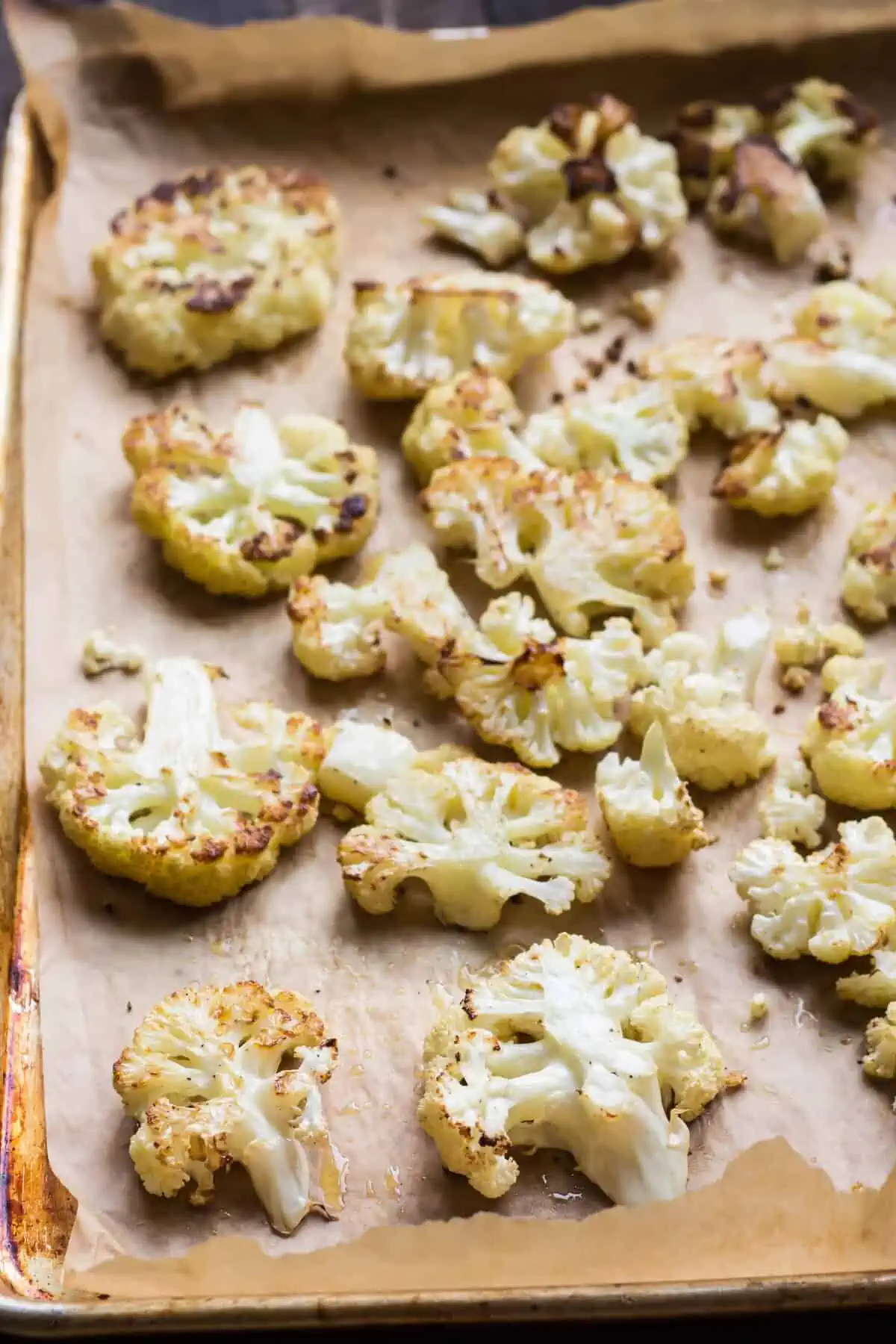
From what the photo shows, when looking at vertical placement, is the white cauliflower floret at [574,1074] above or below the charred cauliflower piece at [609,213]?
below

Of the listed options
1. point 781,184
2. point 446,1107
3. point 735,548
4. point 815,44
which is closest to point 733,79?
point 815,44

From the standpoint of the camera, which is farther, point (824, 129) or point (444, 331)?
point (824, 129)

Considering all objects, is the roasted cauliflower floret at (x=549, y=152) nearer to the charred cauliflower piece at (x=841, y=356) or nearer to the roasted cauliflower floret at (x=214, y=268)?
the roasted cauliflower floret at (x=214, y=268)

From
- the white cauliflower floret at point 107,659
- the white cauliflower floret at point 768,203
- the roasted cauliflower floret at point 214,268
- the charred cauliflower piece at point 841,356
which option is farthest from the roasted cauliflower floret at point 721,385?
the white cauliflower floret at point 107,659

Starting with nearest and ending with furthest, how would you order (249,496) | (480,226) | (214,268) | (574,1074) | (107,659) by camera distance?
(574,1074), (107,659), (249,496), (214,268), (480,226)

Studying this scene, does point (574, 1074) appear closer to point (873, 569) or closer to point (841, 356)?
point (873, 569)

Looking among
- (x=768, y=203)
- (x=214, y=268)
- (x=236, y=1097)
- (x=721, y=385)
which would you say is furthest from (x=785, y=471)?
(x=236, y=1097)

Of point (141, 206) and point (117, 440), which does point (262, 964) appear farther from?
point (141, 206)
